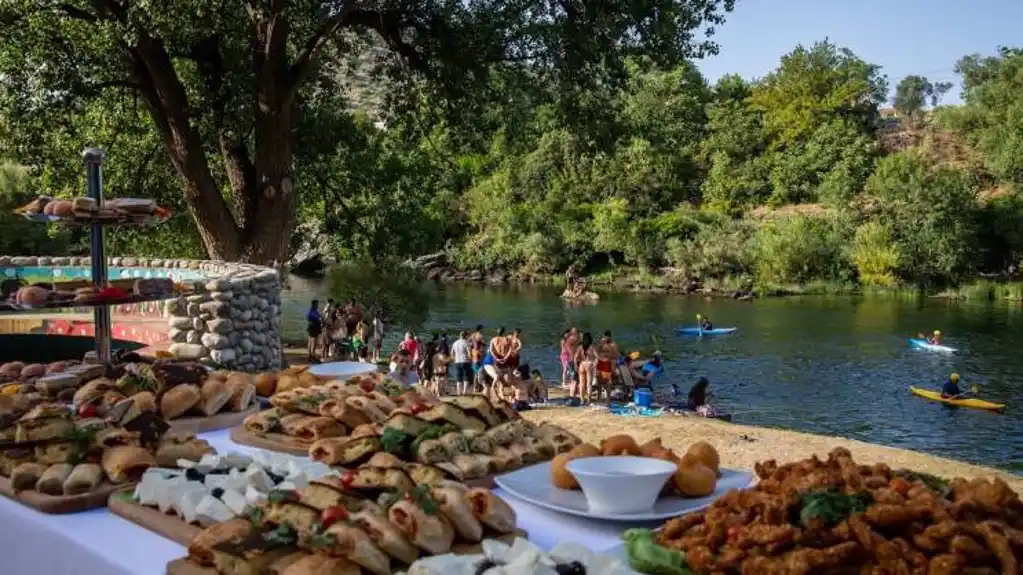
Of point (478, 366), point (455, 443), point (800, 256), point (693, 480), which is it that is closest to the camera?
point (693, 480)

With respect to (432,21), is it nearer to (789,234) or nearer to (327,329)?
(327,329)

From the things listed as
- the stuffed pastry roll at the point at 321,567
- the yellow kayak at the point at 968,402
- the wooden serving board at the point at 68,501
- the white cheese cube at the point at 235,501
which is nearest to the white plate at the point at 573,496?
the stuffed pastry roll at the point at 321,567

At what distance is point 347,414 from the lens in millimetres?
4398

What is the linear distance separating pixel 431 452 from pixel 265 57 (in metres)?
15.2

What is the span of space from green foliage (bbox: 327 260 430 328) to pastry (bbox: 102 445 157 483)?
1216 inches

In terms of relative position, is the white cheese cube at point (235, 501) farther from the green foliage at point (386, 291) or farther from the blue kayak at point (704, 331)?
the blue kayak at point (704, 331)

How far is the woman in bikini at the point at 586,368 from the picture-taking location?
68.2 ft

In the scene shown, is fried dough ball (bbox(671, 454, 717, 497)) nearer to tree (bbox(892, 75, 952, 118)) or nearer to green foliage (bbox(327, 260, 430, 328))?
green foliage (bbox(327, 260, 430, 328))

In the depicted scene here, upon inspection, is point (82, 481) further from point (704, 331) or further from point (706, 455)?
point (704, 331)

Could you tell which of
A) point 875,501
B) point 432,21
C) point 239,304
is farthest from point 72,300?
point 432,21

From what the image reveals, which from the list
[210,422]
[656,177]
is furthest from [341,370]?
[656,177]

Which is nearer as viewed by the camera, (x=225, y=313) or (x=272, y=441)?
(x=272, y=441)

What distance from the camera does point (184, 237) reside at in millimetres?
30188

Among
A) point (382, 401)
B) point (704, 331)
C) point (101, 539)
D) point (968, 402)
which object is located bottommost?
point (968, 402)
